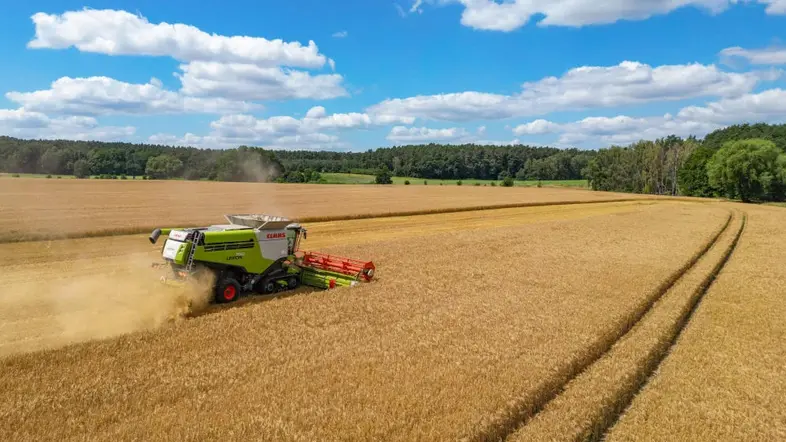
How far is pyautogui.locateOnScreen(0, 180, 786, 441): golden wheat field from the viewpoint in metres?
6.94

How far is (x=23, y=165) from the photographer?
2156 inches

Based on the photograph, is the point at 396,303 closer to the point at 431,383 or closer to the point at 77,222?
the point at 431,383

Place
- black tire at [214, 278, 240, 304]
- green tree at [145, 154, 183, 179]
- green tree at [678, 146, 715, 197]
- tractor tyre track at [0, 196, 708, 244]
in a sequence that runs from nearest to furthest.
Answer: black tire at [214, 278, 240, 304] < tractor tyre track at [0, 196, 708, 244] < green tree at [145, 154, 183, 179] < green tree at [678, 146, 715, 197]

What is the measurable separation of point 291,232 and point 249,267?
192 centimetres

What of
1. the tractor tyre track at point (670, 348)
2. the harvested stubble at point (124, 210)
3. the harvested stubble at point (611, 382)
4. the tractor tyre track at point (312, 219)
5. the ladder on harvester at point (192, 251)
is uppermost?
the ladder on harvester at point (192, 251)

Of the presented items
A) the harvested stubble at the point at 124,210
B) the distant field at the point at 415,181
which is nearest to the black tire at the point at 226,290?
the harvested stubble at the point at 124,210

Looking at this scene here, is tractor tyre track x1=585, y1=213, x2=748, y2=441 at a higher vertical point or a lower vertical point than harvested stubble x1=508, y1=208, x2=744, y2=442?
lower

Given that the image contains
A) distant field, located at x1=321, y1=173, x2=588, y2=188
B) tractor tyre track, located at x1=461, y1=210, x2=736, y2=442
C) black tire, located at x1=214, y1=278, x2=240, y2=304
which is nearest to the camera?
tractor tyre track, located at x1=461, y1=210, x2=736, y2=442

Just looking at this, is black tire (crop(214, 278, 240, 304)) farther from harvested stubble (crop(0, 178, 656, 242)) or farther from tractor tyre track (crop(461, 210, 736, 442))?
harvested stubble (crop(0, 178, 656, 242))

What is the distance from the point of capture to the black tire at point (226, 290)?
42.0 feet

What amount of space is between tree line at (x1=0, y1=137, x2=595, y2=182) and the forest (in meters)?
0.15

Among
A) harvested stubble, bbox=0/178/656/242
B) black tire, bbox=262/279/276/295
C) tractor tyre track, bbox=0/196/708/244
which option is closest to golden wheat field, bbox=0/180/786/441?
black tire, bbox=262/279/276/295

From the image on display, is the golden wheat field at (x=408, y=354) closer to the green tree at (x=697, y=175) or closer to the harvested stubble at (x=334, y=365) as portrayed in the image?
the harvested stubble at (x=334, y=365)

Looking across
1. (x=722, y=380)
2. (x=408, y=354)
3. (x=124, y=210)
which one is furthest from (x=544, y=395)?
(x=124, y=210)
